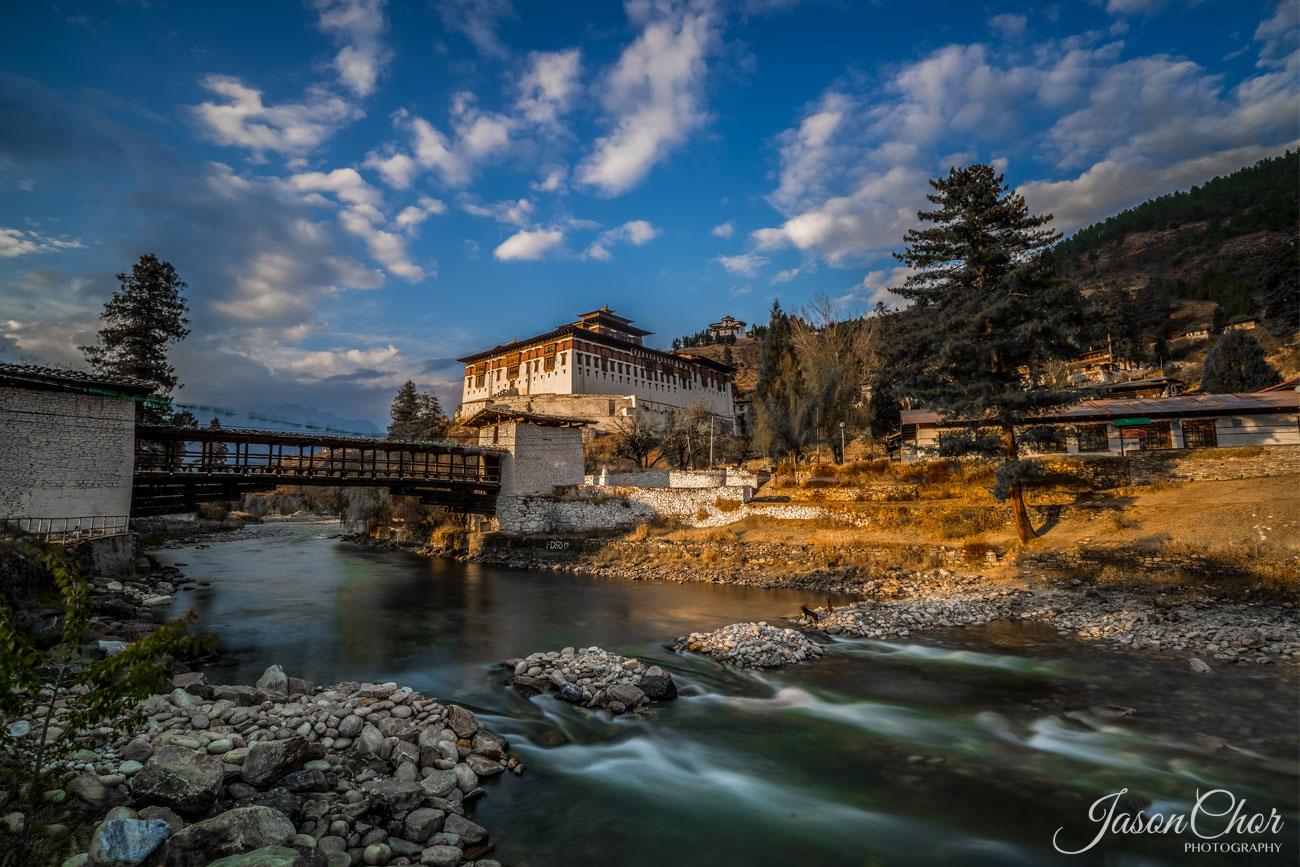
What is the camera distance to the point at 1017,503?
19.1 metres

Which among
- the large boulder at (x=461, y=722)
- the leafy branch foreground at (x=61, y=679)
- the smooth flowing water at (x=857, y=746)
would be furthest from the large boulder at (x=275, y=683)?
the leafy branch foreground at (x=61, y=679)

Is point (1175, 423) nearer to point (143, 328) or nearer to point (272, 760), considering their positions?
point (272, 760)

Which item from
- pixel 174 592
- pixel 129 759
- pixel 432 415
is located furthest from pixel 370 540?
pixel 129 759

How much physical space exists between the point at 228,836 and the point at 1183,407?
34570 millimetres

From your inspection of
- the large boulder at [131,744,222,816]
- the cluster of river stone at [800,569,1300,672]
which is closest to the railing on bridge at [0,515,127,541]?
the large boulder at [131,744,222,816]

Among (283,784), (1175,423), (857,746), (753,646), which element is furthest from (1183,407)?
(283,784)

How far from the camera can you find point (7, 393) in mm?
16531

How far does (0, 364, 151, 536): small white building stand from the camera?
16344mm

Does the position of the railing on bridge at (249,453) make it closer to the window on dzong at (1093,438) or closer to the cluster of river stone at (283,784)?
the cluster of river stone at (283,784)

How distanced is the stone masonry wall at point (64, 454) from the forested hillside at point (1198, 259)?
33238 mm

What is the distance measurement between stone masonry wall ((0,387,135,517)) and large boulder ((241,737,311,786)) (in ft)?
58.8

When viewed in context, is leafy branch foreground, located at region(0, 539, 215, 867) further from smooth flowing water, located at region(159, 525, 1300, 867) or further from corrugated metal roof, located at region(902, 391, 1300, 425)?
corrugated metal roof, located at region(902, 391, 1300, 425)

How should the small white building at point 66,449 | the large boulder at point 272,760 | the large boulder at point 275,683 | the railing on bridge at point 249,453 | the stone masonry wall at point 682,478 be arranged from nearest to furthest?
the large boulder at point 272,760 → the large boulder at point 275,683 → the small white building at point 66,449 → the railing on bridge at point 249,453 → the stone masonry wall at point 682,478

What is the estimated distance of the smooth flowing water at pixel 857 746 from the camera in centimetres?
588
